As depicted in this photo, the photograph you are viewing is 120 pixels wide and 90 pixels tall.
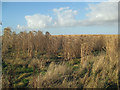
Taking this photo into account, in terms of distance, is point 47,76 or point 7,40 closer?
point 47,76

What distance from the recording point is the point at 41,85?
3.09m

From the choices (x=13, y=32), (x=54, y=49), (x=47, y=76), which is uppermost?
(x=13, y=32)

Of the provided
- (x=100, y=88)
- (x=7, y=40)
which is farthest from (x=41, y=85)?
(x=7, y=40)

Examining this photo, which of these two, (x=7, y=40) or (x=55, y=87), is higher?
(x=7, y=40)

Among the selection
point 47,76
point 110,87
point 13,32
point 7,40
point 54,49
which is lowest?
point 110,87

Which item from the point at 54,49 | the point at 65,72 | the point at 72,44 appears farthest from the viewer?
the point at 54,49

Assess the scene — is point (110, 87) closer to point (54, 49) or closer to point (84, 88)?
point (84, 88)

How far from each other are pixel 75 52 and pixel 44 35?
3.06 meters

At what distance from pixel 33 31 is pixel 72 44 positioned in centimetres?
315

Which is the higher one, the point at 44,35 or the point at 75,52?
the point at 44,35

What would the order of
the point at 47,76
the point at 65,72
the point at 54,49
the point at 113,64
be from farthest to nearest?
the point at 54,49, the point at 113,64, the point at 65,72, the point at 47,76

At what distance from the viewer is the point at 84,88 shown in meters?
3.13

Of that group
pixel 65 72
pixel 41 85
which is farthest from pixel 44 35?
pixel 41 85

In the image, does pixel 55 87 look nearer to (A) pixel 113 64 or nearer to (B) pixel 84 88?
(B) pixel 84 88
